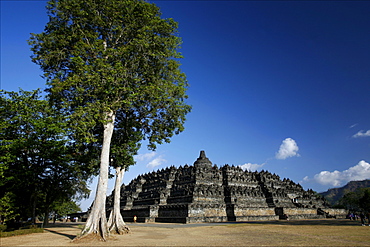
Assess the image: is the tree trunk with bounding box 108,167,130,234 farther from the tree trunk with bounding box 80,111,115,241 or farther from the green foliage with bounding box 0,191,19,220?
the green foliage with bounding box 0,191,19,220

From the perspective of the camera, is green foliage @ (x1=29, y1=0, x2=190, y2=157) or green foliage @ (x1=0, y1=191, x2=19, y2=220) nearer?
green foliage @ (x1=29, y1=0, x2=190, y2=157)

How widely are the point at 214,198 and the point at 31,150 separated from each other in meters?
27.2

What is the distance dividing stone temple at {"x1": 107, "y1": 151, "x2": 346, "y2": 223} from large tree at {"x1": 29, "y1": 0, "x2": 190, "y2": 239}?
54.7 ft

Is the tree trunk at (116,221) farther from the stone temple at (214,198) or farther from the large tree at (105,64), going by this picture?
the stone temple at (214,198)

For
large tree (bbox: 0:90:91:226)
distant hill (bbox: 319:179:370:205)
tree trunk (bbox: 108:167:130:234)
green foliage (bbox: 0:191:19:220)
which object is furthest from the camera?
distant hill (bbox: 319:179:370:205)

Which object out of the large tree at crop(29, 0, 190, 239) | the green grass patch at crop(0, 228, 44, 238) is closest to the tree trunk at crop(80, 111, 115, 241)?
the large tree at crop(29, 0, 190, 239)

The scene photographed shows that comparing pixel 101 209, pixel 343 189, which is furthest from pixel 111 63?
pixel 343 189

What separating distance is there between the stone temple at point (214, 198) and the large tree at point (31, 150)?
47.0 feet

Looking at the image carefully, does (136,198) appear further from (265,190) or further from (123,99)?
(123,99)

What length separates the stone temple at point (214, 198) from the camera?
A: 33.8 meters

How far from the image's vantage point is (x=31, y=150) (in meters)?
25.9

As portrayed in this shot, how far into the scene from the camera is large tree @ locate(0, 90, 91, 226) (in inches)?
949

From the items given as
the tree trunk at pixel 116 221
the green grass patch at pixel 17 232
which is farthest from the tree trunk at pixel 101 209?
the green grass patch at pixel 17 232

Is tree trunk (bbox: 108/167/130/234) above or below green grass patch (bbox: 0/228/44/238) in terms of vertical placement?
above
